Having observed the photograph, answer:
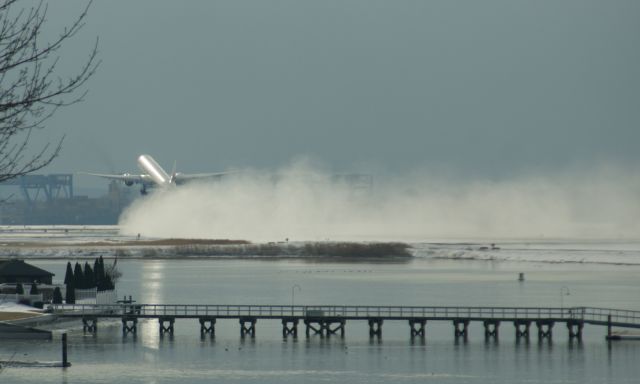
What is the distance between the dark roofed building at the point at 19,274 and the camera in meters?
90.9

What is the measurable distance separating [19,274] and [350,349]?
29846 mm

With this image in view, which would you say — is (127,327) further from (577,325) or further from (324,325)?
(577,325)

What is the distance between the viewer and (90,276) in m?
92.4

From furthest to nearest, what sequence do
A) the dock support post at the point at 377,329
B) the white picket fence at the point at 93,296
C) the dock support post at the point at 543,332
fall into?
the white picket fence at the point at 93,296
the dock support post at the point at 377,329
the dock support post at the point at 543,332

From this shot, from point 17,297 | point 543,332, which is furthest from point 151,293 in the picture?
point 543,332

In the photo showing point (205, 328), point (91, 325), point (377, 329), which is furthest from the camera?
point (91, 325)

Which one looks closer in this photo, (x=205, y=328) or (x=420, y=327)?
(x=420, y=327)

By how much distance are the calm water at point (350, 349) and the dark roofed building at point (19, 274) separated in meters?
8.20

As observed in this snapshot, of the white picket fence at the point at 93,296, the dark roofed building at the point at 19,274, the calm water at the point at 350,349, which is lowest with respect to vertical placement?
the calm water at the point at 350,349

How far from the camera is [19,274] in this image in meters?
91.6

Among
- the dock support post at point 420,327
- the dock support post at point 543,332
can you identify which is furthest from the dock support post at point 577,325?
the dock support post at point 420,327

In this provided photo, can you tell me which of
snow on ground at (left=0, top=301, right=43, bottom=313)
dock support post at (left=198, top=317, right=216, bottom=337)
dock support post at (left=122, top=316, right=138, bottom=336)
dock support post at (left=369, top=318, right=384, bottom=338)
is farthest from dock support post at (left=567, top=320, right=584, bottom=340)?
snow on ground at (left=0, top=301, right=43, bottom=313)

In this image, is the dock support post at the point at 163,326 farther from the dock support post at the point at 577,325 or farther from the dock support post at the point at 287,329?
the dock support post at the point at 577,325

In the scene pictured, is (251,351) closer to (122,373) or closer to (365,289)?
(122,373)
